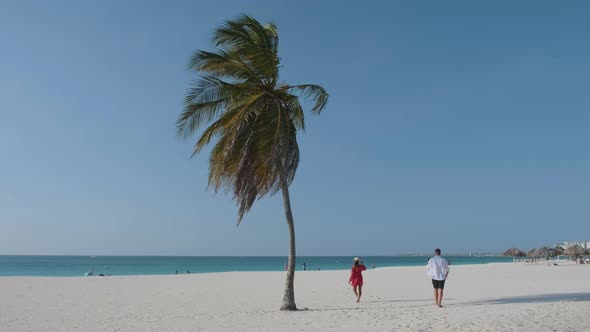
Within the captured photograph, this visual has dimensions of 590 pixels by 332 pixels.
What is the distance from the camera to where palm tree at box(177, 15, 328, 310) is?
1231 centimetres

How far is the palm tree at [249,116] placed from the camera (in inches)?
485

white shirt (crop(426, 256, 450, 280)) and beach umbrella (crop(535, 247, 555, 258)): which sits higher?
white shirt (crop(426, 256, 450, 280))

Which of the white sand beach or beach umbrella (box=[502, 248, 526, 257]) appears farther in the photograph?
beach umbrella (box=[502, 248, 526, 257])

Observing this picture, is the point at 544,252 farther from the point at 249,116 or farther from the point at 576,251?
the point at 249,116

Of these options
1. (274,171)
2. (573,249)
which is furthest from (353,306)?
(573,249)

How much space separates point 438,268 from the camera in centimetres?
1251

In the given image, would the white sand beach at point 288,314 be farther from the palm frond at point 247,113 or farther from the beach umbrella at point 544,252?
the beach umbrella at point 544,252

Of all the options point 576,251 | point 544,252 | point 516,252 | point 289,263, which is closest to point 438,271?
point 289,263

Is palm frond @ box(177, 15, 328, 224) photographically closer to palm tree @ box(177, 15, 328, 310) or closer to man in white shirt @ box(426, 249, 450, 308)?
palm tree @ box(177, 15, 328, 310)

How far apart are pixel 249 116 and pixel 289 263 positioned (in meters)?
4.00

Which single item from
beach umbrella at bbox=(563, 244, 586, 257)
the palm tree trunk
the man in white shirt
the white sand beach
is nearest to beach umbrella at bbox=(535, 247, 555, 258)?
beach umbrella at bbox=(563, 244, 586, 257)

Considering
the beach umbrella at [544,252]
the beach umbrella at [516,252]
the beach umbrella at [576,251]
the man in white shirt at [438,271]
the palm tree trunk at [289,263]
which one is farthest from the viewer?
the beach umbrella at [516,252]

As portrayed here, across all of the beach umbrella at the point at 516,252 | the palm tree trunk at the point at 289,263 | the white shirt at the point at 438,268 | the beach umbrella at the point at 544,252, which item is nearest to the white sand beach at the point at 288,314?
the palm tree trunk at the point at 289,263

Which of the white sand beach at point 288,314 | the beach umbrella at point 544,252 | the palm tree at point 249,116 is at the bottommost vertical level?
the white sand beach at point 288,314
